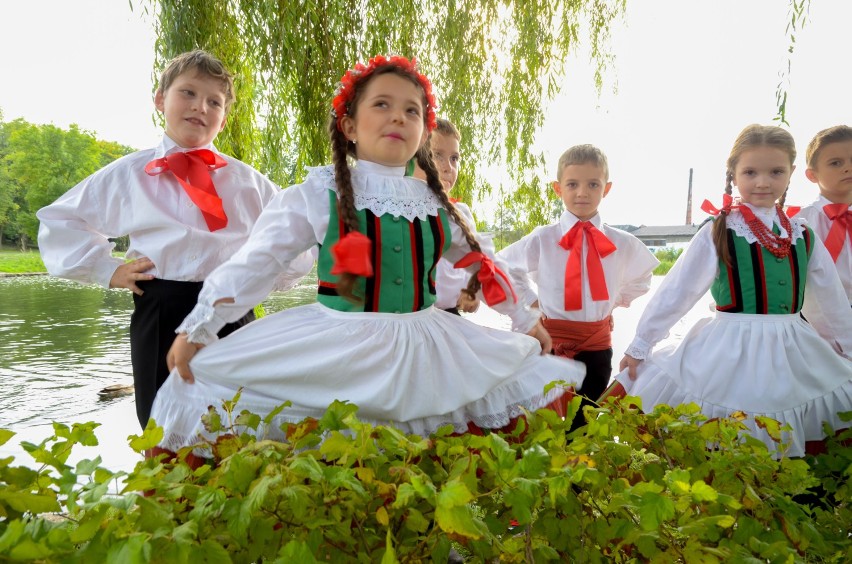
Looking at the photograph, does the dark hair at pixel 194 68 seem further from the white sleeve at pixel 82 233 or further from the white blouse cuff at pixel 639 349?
the white blouse cuff at pixel 639 349

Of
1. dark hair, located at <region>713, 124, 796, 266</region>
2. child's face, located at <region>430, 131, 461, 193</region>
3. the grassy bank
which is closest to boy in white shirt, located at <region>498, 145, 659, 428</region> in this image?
child's face, located at <region>430, 131, 461, 193</region>

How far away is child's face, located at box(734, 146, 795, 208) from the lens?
241 centimetres


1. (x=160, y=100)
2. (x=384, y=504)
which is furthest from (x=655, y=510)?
(x=160, y=100)

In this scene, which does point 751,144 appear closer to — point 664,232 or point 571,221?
point 571,221

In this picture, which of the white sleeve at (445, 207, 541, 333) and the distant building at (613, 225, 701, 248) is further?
the distant building at (613, 225, 701, 248)

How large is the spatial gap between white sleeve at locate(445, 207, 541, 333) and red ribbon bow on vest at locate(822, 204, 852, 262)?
162cm

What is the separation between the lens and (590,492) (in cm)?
99

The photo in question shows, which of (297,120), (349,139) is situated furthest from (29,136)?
(349,139)

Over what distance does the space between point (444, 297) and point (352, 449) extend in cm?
208

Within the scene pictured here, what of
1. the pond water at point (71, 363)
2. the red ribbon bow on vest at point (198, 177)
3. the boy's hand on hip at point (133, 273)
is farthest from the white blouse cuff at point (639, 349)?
the pond water at point (71, 363)

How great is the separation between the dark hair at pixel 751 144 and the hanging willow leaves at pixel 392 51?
7.94 ft

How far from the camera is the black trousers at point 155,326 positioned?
2260 mm

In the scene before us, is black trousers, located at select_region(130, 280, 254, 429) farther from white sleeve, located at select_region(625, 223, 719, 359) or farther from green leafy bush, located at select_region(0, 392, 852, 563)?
white sleeve, located at select_region(625, 223, 719, 359)

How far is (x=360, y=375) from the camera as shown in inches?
62.1
